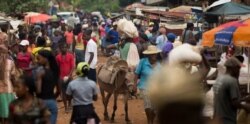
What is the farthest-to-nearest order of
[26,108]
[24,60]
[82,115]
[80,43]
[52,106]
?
[80,43]
[24,60]
[82,115]
[52,106]
[26,108]

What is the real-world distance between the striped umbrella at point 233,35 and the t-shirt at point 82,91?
2.26 m

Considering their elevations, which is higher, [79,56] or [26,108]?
[26,108]

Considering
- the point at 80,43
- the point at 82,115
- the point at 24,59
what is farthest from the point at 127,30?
the point at 82,115

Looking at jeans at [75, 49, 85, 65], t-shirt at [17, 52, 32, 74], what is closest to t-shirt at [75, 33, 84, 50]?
jeans at [75, 49, 85, 65]

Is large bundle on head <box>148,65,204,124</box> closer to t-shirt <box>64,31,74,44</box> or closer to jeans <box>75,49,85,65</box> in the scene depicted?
jeans <box>75,49,85,65</box>

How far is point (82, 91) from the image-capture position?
9133 mm

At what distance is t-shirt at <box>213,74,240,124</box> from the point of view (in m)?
7.38

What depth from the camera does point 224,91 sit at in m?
7.45

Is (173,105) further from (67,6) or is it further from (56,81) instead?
(67,6)

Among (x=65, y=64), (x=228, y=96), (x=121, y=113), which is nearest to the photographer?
(x=228, y=96)

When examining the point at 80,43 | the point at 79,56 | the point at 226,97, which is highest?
the point at 226,97

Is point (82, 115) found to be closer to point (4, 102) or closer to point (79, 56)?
point (4, 102)

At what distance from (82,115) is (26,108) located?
2363 mm

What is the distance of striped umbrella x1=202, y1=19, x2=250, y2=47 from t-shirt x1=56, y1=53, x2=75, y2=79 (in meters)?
3.67
